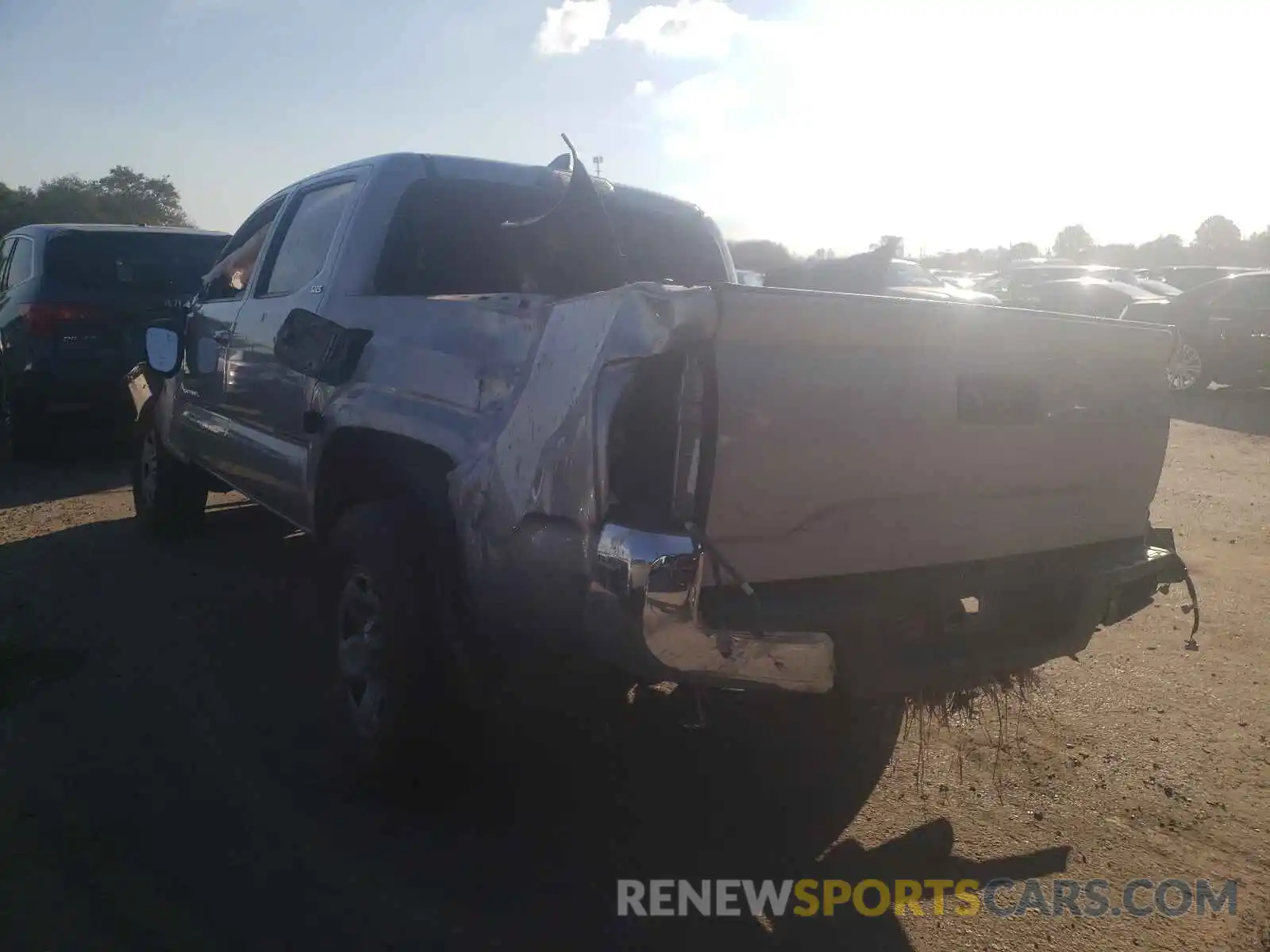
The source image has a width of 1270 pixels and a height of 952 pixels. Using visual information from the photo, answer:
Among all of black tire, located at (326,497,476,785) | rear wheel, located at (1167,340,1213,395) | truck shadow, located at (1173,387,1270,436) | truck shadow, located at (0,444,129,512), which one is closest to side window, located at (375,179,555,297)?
black tire, located at (326,497,476,785)

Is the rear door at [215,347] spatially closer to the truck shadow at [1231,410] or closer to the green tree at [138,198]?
the truck shadow at [1231,410]

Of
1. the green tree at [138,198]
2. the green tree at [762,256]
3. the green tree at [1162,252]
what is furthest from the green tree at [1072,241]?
the green tree at [762,256]

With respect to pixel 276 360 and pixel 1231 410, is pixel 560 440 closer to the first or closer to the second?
pixel 276 360

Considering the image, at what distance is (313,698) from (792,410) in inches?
101

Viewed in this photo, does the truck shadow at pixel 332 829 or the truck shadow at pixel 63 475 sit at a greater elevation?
the truck shadow at pixel 332 829

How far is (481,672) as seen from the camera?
2.91m

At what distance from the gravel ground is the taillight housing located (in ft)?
12.5

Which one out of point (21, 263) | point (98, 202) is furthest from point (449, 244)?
point (98, 202)

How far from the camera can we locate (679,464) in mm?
2316

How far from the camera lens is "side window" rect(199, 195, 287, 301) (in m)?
4.96

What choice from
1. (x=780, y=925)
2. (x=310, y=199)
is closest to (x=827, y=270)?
(x=310, y=199)

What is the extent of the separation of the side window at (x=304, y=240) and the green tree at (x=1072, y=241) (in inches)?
2602

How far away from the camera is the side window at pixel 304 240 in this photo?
4156mm

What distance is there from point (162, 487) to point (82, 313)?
109 inches
